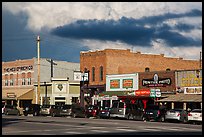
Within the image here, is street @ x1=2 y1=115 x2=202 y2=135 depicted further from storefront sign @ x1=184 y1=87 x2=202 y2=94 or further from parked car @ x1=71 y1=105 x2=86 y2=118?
parked car @ x1=71 y1=105 x2=86 y2=118

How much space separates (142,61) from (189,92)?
19.7 meters

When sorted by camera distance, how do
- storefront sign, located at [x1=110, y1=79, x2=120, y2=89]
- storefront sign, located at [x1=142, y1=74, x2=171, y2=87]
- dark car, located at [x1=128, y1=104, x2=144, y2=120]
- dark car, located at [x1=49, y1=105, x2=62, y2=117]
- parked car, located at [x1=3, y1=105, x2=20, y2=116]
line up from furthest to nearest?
storefront sign, located at [x1=110, y1=79, x2=120, y2=89]
parked car, located at [x1=3, y1=105, x2=20, y2=116]
storefront sign, located at [x1=142, y1=74, x2=171, y2=87]
dark car, located at [x1=49, y1=105, x2=62, y2=117]
dark car, located at [x1=128, y1=104, x2=144, y2=120]

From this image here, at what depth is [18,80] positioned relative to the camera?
79.4 metres

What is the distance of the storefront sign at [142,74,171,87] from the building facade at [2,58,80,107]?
71.7ft

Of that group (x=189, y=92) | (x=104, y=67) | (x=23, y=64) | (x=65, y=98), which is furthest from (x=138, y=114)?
(x=23, y=64)

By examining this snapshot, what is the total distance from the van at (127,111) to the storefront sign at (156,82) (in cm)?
996

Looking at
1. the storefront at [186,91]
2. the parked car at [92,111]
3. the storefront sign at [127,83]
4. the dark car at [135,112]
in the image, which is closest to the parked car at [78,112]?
the parked car at [92,111]

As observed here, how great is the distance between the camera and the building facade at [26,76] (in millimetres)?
77125

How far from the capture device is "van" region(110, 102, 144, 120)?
147 ft

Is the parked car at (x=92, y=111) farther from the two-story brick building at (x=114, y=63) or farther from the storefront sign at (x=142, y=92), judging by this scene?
the two-story brick building at (x=114, y=63)

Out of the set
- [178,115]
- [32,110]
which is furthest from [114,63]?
[178,115]

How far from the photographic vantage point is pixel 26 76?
78188mm

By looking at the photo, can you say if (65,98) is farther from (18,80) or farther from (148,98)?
(148,98)

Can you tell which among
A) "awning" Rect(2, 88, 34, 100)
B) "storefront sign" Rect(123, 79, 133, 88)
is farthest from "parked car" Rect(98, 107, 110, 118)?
"awning" Rect(2, 88, 34, 100)
